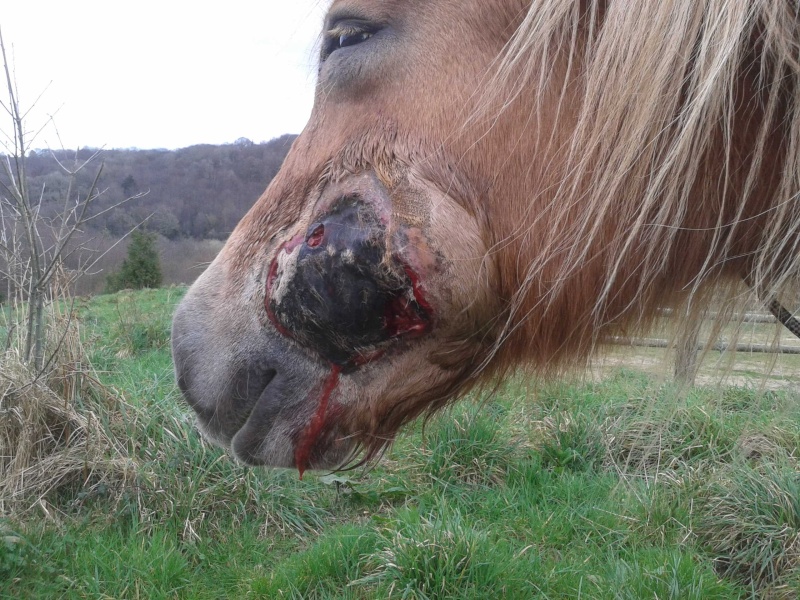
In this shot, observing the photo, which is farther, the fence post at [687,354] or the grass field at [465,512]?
the grass field at [465,512]

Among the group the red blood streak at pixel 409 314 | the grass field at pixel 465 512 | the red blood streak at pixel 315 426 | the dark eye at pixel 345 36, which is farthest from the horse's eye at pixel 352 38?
the grass field at pixel 465 512

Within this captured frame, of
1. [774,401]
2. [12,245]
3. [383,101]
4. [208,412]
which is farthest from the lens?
[12,245]

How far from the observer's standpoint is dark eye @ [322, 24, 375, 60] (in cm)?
130

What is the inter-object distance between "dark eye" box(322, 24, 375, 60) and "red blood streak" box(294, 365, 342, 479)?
2.44 ft

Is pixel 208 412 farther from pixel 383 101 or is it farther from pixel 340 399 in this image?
pixel 383 101

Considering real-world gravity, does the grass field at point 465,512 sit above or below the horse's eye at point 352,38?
below

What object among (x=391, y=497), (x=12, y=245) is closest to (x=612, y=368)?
(x=391, y=497)

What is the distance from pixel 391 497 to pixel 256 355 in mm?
2284

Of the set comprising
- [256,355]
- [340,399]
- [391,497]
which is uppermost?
[256,355]

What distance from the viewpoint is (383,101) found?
1254mm

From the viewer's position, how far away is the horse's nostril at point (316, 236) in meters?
1.25

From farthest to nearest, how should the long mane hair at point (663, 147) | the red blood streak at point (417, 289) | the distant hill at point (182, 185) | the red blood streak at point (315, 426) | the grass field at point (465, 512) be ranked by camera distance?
the distant hill at point (182, 185), the grass field at point (465, 512), the red blood streak at point (315, 426), the red blood streak at point (417, 289), the long mane hair at point (663, 147)

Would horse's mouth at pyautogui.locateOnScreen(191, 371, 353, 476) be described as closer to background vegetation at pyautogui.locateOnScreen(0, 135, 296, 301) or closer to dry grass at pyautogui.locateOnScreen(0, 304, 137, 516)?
dry grass at pyautogui.locateOnScreen(0, 304, 137, 516)

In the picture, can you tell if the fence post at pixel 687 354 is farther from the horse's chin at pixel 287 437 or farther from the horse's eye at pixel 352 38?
the horse's eye at pixel 352 38
